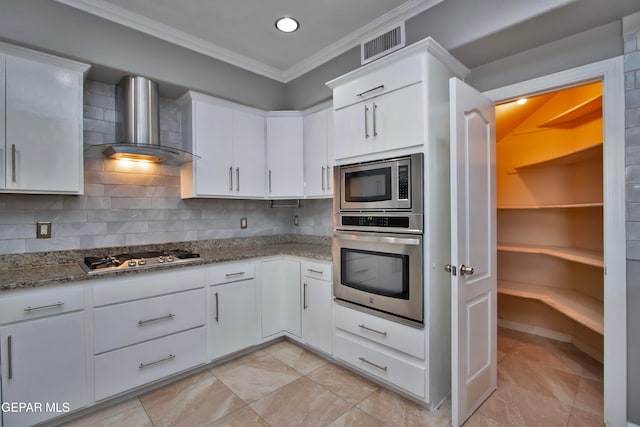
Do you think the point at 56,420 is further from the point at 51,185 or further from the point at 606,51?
the point at 606,51

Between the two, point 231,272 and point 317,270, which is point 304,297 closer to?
point 317,270

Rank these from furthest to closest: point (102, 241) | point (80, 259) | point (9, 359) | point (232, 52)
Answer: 1. point (232, 52)
2. point (102, 241)
3. point (80, 259)
4. point (9, 359)

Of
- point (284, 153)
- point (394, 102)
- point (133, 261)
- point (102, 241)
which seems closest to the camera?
point (394, 102)

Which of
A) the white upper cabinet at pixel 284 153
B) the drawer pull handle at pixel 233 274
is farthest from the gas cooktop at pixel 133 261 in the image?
the white upper cabinet at pixel 284 153

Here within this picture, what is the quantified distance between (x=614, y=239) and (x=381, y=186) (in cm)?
134

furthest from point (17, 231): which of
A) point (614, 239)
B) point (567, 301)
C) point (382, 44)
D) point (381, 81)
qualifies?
point (567, 301)

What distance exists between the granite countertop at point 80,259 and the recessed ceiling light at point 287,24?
6.14ft

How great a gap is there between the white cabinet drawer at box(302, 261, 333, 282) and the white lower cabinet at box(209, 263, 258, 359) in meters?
0.47

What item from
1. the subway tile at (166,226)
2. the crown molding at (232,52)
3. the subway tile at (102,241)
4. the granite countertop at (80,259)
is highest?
the crown molding at (232,52)

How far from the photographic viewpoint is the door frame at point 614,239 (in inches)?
65.9

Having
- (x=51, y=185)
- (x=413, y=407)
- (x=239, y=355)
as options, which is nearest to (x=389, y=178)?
(x=413, y=407)

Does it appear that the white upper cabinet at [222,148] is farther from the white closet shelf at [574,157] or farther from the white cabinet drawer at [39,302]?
the white closet shelf at [574,157]

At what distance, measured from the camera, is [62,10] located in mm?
2016

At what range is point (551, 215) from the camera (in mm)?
3045
